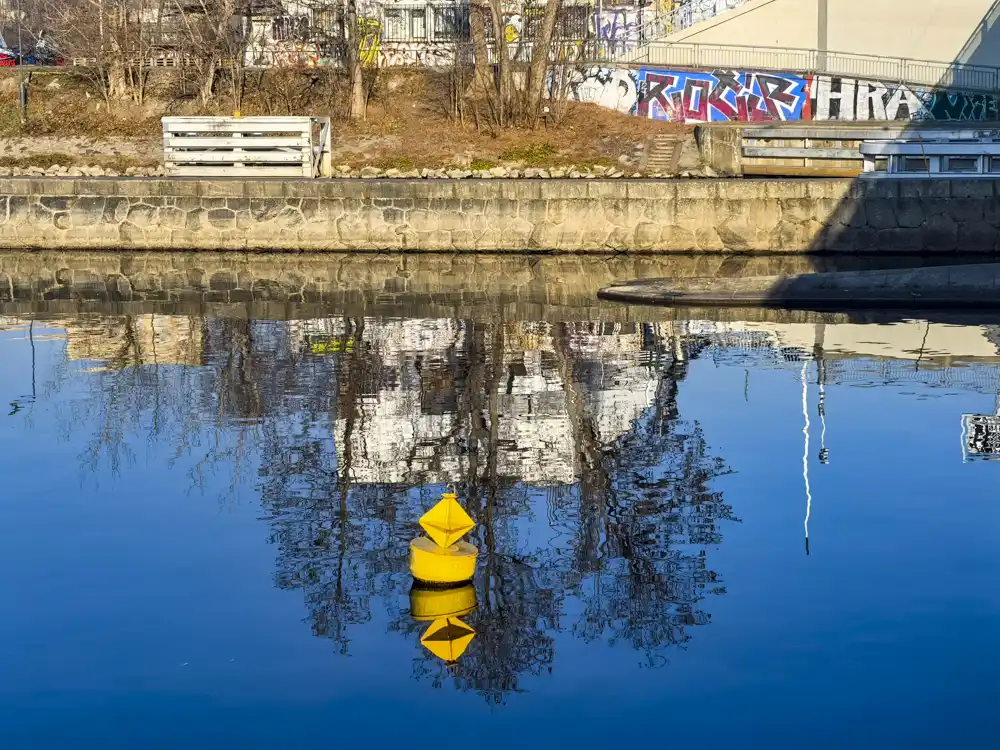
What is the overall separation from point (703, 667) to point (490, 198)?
21446 millimetres

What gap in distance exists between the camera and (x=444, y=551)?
858 cm

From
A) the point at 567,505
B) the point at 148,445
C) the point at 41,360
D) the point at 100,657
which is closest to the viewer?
the point at 100,657

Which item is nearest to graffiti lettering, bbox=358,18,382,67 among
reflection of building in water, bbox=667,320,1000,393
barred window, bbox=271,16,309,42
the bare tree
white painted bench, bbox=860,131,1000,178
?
barred window, bbox=271,16,309,42

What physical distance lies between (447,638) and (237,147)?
24.7 meters

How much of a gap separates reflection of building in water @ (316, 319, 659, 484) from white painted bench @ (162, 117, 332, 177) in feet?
41.7

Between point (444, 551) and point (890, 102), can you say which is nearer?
point (444, 551)

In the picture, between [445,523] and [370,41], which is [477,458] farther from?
[370,41]

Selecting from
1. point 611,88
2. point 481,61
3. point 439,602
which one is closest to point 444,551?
point 439,602

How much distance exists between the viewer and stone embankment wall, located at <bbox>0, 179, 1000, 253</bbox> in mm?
28047

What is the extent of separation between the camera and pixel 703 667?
7.39m

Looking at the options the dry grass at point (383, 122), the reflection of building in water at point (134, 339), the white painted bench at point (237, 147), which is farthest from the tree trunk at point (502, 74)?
the reflection of building in water at point (134, 339)

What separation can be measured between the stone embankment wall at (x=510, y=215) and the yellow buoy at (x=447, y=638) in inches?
Answer: 811

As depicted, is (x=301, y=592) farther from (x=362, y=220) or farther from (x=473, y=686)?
(x=362, y=220)

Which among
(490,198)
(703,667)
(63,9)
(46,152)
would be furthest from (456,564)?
(63,9)
